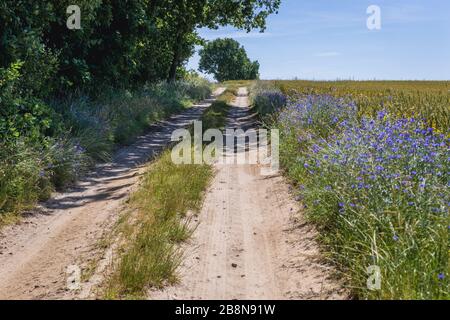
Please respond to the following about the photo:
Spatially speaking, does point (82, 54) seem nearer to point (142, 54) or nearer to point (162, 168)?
point (162, 168)

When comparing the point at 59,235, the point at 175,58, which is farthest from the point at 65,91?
the point at 175,58

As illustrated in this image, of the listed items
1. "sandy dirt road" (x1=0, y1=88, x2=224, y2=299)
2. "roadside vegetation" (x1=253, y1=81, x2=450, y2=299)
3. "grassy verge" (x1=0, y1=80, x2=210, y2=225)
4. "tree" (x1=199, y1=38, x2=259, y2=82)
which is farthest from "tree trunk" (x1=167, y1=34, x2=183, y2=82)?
"tree" (x1=199, y1=38, x2=259, y2=82)

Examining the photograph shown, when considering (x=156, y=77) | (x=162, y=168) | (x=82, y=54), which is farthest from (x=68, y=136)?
(x=156, y=77)

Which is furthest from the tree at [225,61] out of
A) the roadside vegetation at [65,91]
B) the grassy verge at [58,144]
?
the grassy verge at [58,144]

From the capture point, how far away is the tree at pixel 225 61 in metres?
113

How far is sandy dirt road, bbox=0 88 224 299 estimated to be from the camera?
5.34 metres

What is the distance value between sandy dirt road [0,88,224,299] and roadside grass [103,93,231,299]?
1.46ft

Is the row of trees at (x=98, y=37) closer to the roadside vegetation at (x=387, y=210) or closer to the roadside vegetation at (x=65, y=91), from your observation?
the roadside vegetation at (x=65, y=91)

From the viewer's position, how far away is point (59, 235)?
23.3 ft

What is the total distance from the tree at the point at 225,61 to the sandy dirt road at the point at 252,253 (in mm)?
105592

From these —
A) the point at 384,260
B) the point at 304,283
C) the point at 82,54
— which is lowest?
the point at 304,283

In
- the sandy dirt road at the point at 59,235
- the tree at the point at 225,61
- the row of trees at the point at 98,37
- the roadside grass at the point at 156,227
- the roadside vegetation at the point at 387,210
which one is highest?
the tree at the point at 225,61
